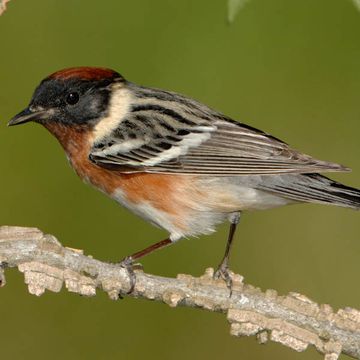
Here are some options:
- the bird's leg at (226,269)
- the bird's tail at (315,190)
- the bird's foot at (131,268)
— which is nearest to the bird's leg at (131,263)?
the bird's foot at (131,268)

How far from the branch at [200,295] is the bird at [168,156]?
0.65m

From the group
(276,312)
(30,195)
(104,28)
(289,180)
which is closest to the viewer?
(276,312)

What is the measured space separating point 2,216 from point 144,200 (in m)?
1.51

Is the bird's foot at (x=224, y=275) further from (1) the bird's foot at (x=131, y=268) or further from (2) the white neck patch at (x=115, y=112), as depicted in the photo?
(2) the white neck patch at (x=115, y=112)

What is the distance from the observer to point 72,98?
5422 millimetres

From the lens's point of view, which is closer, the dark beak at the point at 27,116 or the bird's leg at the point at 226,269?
the bird's leg at the point at 226,269

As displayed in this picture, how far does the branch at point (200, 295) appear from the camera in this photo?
4227 millimetres

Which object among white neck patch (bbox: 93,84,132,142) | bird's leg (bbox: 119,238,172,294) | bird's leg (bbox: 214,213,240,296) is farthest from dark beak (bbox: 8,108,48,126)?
bird's leg (bbox: 214,213,240,296)

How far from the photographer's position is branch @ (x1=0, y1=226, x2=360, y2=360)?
423cm

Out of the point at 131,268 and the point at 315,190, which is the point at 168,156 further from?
the point at 131,268

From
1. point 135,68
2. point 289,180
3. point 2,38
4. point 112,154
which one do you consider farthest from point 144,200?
point 2,38

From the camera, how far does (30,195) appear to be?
20.9ft

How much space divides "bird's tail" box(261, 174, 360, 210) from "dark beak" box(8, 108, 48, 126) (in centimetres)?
123

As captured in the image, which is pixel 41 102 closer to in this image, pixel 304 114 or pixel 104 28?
pixel 104 28
